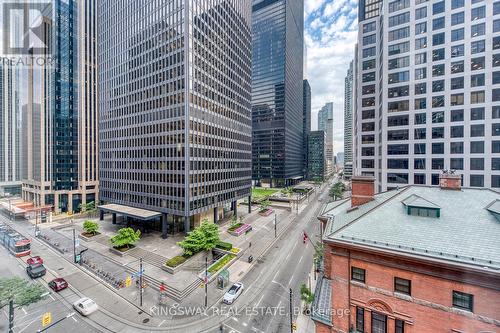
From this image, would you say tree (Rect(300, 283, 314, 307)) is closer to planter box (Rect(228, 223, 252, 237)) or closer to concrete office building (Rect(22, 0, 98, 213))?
planter box (Rect(228, 223, 252, 237))

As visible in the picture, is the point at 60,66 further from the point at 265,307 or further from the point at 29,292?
the point at 265,307

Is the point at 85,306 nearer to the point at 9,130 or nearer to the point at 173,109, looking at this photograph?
the point at 173,109

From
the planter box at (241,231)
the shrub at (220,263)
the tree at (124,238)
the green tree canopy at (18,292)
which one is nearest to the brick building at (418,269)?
the shrub at (220,263)

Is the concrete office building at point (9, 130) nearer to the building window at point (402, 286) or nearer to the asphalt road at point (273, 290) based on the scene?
the asphalt road at point (273, 290)

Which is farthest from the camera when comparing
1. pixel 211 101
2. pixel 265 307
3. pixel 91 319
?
pixel 211 101

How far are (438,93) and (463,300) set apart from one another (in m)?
52.8

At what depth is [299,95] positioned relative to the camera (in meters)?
162

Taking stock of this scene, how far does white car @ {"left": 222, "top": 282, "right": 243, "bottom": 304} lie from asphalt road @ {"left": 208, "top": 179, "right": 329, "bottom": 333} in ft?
1.88

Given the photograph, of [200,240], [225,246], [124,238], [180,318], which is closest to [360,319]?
[180,318]

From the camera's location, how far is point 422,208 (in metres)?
16.4

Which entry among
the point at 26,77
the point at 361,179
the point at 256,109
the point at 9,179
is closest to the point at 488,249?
the point at 361,179

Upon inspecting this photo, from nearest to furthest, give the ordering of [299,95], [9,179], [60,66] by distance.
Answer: [60,66]
[9,179]
[299,95]

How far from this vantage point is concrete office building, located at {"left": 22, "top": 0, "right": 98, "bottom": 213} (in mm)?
68812

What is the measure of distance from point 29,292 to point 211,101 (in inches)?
1735
